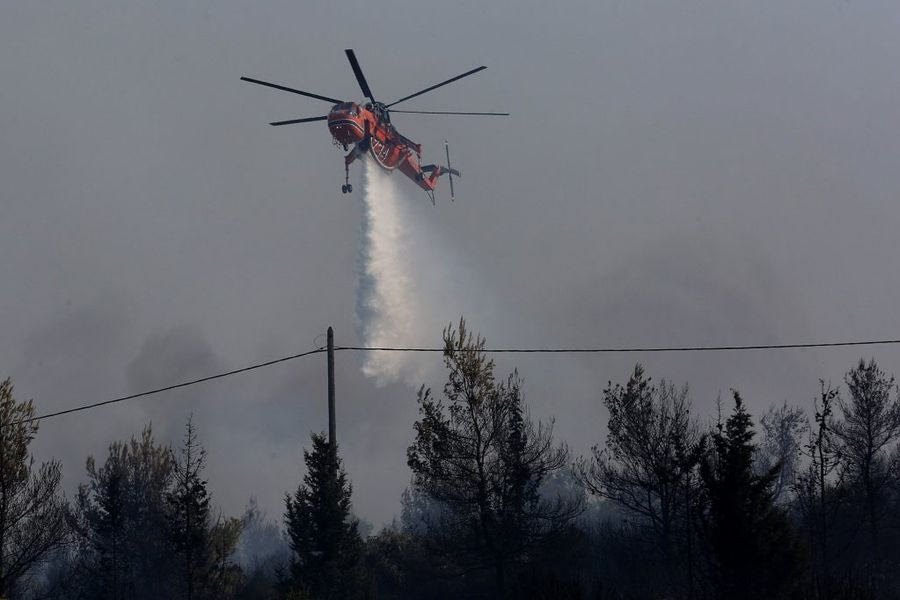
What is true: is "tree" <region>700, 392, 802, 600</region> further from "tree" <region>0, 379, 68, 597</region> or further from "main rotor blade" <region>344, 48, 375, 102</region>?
"main rotor blade" <region>344, 48, 375, 102</region>

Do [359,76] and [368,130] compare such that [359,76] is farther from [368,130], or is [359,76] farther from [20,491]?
[20,491]

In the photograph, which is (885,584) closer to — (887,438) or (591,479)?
(887,438)

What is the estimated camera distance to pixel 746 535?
860 inches

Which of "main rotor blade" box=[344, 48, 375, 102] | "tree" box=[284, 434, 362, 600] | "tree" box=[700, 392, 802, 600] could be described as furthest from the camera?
"main rotor blade" box=[344, 48, 375, 102]

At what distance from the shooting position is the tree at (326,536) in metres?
31.9

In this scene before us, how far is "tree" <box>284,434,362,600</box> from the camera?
105 ft

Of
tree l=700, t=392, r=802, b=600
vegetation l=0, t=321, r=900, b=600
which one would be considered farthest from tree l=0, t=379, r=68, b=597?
tree l=700, t=392, r=802, b=600

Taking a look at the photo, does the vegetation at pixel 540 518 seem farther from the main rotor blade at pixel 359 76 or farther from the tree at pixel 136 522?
the main rotor blade at pixel 359 76

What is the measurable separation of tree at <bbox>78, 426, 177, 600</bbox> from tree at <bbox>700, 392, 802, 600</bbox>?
41986mm

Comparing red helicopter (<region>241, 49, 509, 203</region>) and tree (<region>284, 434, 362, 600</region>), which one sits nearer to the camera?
tree (<region>284, 434, 362, 600</region>)

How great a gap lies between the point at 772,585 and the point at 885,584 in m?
23.6

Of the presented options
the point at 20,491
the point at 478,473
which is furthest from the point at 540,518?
the point at 20,491

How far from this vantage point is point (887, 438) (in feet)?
150

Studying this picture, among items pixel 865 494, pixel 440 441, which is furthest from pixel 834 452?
pixel 440 441
